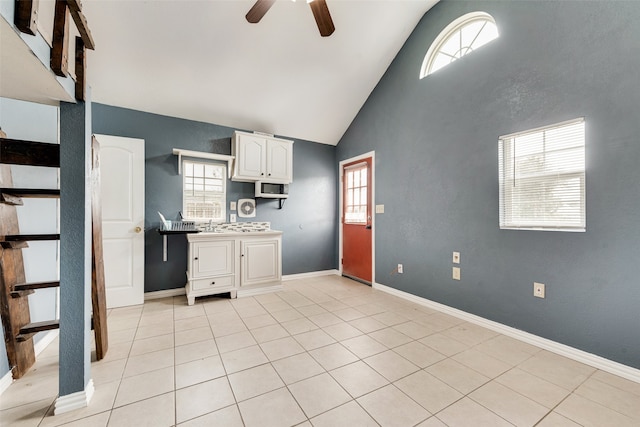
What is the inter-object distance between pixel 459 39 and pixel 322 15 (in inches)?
74.1

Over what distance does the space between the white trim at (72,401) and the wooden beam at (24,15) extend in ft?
5.99

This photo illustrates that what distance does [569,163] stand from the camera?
208 centimetres

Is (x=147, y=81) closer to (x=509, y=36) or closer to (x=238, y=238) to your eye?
(x=238, y=238)

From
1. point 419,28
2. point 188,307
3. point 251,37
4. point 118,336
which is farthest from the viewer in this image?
point 419,28

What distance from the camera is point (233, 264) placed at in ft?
11.2

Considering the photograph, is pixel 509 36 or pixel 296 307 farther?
pixel 296 307

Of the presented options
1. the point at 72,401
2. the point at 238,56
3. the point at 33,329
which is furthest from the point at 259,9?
the point at 72,401

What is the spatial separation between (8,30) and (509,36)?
11.2 ft

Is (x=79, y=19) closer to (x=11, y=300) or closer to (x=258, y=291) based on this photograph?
(x=11, y=300)

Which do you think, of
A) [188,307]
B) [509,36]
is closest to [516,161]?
[509,36]

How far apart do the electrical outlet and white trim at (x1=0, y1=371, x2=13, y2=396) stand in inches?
156

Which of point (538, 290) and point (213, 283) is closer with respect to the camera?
point (538, 290)

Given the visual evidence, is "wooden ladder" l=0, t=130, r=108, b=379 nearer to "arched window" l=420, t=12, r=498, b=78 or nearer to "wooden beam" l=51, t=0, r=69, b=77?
"wooden beam" l=51, t=0, r=69, b=77

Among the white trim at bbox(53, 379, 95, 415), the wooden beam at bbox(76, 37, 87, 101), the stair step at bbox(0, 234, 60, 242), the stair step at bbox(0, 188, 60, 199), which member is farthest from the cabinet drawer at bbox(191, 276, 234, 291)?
the wooden beam at bbox(76, 37, 87, 101)
